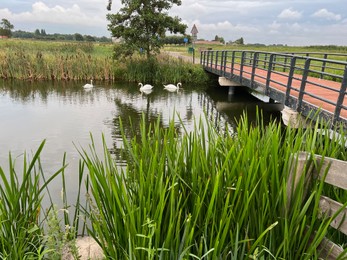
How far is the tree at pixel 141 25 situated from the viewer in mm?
15773

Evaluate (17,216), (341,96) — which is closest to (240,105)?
(341,96)

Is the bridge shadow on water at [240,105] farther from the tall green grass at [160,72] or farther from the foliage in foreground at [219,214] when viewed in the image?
the foliage in foreground at [219,214]

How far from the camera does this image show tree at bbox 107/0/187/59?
15773mm

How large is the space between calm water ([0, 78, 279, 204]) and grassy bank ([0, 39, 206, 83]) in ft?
3.64

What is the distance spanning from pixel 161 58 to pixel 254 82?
9914 millimetres

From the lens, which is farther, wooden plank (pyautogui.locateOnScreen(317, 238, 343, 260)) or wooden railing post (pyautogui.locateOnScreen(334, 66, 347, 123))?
wooden railing post (pyautogui.locateOnScreen(334, 66, 347, 123))

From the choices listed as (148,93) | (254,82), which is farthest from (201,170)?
(148,93)

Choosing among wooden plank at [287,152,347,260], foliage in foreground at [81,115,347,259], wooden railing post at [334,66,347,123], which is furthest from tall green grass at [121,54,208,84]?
wooden plank at [287,152,347,260]

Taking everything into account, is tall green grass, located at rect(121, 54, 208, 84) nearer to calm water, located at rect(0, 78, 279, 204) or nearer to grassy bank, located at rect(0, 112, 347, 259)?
calm water, located at rect(0, 78, 279, 204)

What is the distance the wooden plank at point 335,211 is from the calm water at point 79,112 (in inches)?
86.5

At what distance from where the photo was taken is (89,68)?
52.5 ft

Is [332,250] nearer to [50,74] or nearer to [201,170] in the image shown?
[201,170]

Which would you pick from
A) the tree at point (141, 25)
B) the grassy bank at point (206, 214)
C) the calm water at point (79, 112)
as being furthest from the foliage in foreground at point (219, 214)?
the tree at point (141, 25)

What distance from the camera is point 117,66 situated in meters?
17.0
